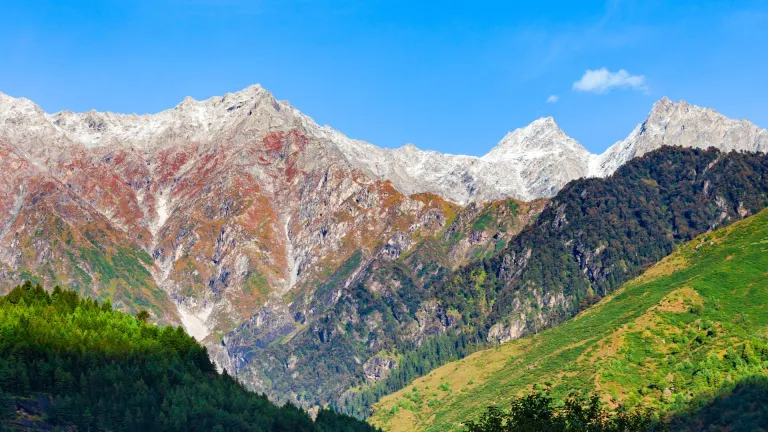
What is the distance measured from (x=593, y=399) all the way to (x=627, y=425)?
1074 cm

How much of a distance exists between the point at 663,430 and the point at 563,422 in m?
15.5

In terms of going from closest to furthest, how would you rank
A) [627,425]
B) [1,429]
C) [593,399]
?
[627,425] < [593,399] < [1,429]

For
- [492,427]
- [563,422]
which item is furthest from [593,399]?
[492,427]

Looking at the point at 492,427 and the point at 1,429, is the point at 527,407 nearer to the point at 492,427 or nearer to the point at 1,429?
the point at 492,427

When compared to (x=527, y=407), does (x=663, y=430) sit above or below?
below

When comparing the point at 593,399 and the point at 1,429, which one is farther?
the point at 1,429

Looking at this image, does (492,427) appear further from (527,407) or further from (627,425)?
(627,425)

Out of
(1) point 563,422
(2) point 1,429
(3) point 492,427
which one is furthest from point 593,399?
(2) point 1,429

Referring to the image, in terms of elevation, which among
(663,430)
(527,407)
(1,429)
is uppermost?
(1,429)

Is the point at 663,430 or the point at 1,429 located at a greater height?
the point at 1,429

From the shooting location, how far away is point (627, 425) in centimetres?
13062

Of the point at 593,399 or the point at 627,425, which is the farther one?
the point at 593,399

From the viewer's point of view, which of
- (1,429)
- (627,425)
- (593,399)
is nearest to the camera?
(627,425)

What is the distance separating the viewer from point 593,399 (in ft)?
462
